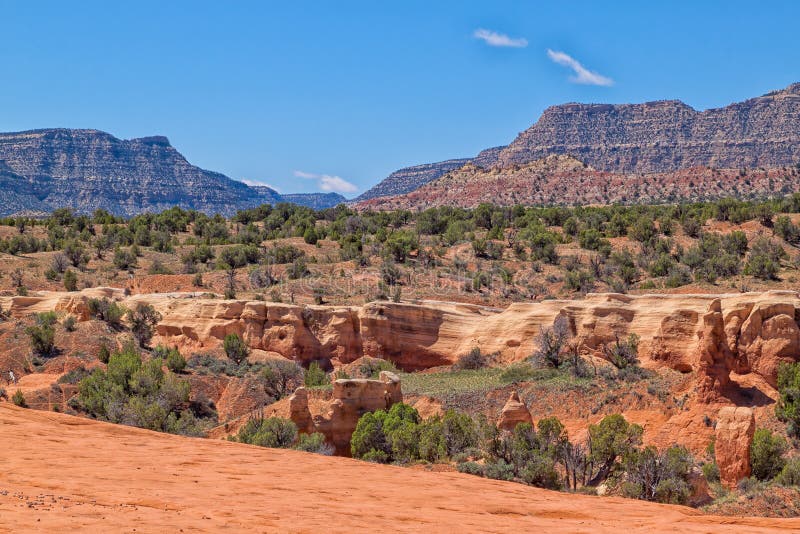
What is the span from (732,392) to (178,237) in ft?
192

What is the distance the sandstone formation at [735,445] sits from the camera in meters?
24.4

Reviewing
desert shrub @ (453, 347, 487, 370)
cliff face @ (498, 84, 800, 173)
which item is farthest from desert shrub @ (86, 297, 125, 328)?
cliff face @ (498, 84, 800, 173)

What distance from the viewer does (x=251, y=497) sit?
47.6 ft

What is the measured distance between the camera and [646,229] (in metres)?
70.9

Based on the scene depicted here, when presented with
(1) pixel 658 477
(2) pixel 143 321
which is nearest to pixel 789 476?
(1) pixel 658 477

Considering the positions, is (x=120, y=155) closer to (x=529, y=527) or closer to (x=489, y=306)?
(x=489, y=306)

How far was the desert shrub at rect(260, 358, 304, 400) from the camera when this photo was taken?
41969mm

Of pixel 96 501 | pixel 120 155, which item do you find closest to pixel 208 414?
pixel 96 501

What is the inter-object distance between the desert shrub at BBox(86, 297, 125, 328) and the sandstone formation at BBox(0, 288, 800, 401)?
635 millimetres

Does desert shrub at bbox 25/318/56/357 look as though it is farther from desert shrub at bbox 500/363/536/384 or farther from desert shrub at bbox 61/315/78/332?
desert shrub at bbox 500/363/536/384

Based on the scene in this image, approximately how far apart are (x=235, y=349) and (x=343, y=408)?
14.7 m

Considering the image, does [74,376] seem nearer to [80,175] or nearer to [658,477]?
[658,477]

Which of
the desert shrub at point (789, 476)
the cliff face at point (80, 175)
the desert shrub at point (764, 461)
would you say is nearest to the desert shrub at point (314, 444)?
the desert shrub at point (764, 461)

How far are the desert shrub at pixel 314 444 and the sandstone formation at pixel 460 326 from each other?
519 inches
